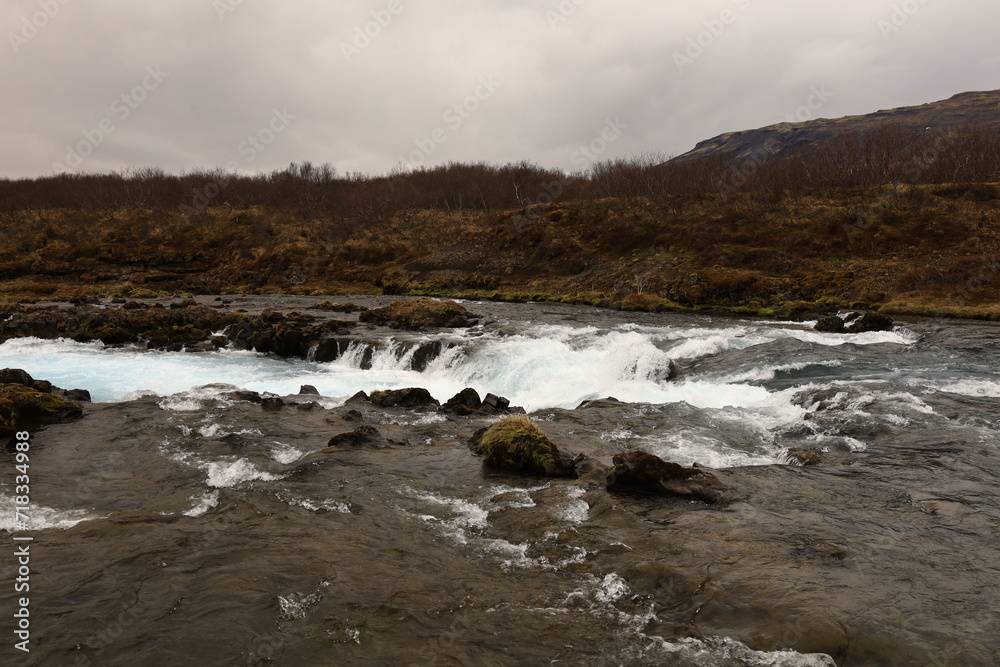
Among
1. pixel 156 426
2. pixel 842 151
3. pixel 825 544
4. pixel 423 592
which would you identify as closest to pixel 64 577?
pixel 423 592

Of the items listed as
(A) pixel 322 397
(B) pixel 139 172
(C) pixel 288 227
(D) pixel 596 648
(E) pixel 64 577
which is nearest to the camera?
(D) pixel 596 648

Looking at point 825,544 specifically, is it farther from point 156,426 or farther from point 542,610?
point 156,426

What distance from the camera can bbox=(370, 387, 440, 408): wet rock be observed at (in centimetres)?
1497

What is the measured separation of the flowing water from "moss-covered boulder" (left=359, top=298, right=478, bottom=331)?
14.7 m

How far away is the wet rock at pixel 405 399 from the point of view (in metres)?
15.0

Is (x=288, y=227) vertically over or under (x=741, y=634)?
over

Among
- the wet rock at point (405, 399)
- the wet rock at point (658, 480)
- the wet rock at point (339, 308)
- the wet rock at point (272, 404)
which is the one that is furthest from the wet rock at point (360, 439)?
the wet rock at point (339, 308)

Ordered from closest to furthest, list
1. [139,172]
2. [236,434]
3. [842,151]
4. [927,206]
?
[236,434]
[927,206]
[842,151]
[139,172]

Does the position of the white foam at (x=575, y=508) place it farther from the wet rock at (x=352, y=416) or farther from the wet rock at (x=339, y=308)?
the wet rock at (x=339, y=308)

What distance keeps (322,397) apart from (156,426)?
4.46 m

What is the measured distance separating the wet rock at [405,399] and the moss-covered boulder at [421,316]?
45.0 ft

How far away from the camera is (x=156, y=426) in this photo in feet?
41.0

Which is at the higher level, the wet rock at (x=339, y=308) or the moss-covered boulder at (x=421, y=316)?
the wet rock at (x=339, y=308)

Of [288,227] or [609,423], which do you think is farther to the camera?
[288,227]
